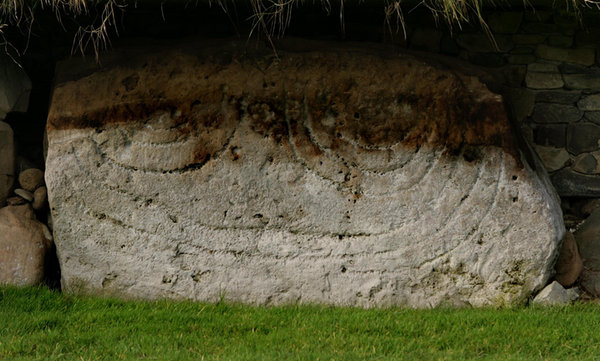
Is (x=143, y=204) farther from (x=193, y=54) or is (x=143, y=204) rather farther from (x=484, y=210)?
(x=484, y=210)

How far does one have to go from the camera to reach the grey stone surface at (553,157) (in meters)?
6.02

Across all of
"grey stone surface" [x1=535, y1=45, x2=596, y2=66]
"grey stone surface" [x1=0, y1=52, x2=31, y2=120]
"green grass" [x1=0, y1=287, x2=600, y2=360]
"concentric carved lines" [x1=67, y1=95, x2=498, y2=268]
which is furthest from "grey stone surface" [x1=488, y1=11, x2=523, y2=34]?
"grey stone surface" [x1=0, y1=52, x2=31, y2=120]

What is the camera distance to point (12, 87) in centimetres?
545

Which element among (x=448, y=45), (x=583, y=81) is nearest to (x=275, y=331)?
(x=448, y=45)

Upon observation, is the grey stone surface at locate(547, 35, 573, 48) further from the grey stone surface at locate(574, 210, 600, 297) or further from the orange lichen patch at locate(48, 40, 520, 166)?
the grey stone surface at locate(574, 210, 600, 297)

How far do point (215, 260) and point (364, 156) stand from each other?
1.19 meters

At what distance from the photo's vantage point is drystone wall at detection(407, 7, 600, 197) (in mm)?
5945

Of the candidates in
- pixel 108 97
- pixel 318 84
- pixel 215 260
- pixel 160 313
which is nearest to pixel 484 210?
pixel 318 84

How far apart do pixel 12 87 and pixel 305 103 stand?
7.00 feet

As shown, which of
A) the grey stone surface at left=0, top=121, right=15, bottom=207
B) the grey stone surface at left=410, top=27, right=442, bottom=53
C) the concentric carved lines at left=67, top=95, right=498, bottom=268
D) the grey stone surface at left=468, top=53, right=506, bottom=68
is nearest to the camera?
the concentric carved lines at left=67, top=95, right=498, bottom=268

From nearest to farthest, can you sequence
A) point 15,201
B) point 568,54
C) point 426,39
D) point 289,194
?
point 289,194
point 15,201
point 426,39
point 568,54

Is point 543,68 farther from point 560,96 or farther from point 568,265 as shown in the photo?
point 568,265

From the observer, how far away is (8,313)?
179 inches

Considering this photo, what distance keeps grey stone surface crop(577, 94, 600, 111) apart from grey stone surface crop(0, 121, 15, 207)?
430cm
